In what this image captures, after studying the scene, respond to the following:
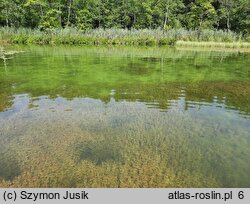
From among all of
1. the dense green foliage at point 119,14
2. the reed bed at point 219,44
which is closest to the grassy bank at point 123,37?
the reed bed at point 219,44

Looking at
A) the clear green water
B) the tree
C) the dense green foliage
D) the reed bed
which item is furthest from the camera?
the dense green foliage

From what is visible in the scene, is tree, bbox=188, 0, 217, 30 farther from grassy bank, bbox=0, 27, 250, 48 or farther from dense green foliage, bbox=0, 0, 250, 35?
grassy bank, bbox=0, 27, 250, 48

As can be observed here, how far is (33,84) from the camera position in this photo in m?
8.92

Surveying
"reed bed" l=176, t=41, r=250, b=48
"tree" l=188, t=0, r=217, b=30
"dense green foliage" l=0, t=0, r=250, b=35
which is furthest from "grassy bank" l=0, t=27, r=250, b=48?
"tree" l=188, t=0, r=217, b=30

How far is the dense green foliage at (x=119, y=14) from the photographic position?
31.5 m

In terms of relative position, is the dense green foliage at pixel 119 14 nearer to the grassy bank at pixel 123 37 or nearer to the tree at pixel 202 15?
the tree at pixel 202 15

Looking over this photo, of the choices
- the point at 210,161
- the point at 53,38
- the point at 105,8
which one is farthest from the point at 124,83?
the point at 105,8

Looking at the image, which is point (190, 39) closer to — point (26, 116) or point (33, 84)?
point (33, 84)

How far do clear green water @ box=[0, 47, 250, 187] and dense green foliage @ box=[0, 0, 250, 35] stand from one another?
80.2 feet

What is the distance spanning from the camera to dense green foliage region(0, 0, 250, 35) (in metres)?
31.5

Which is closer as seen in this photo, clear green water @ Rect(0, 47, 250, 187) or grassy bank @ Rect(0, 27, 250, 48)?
clear green water @ Rect(0, 47, 250, 187)

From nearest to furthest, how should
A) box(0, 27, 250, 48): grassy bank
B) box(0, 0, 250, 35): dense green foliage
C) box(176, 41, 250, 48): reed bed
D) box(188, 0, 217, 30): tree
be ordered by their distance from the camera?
box(176, 41, 250, 48): reed bed < box(0, 27, 250, 48): grassy bank < box(188, 0, 217, 30): tree < box(0, 0, 250, 35): dense green foliage

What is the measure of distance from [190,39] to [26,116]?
26.5 m

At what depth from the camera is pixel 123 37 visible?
2909 centimetres
